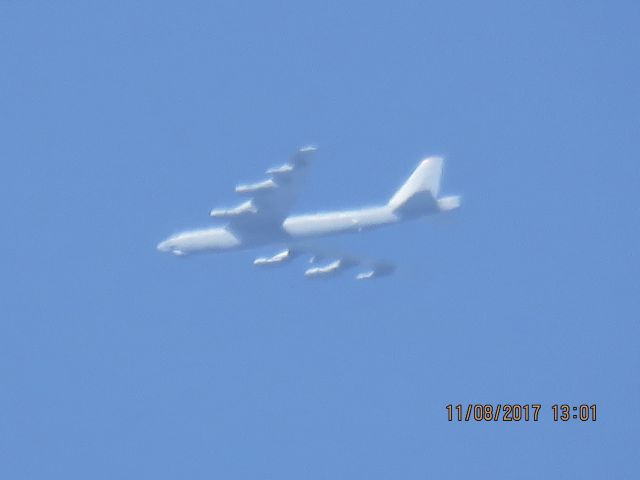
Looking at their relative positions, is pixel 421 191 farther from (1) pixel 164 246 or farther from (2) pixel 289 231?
(1) pixel 164 246

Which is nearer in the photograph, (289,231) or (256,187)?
(256,187)

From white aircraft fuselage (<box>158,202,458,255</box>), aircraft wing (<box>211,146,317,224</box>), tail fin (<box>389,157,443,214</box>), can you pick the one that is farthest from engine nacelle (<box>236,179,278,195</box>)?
tail fin (<box>389,157,443,214</box>)

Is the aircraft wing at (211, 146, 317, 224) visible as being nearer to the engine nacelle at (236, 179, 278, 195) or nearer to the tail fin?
the engine nacelle at (236, 179, 278, 195)

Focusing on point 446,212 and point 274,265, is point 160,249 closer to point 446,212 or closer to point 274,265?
point 274,265

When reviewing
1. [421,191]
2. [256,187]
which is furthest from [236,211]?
[421,191]

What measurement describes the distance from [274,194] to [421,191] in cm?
558

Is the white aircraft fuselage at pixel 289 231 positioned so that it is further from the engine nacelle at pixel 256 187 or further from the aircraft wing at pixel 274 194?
the engine nacelle at pixel 256 187

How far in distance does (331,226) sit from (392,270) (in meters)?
3.82

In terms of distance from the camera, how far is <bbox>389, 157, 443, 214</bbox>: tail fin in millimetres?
39844

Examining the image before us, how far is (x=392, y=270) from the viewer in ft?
138

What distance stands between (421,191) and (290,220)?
468 centimetres

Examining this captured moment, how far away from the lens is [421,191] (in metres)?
39.8

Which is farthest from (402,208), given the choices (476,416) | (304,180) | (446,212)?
(476,416)

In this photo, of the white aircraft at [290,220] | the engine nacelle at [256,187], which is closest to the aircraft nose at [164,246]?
the white aircraft at [290,220]
